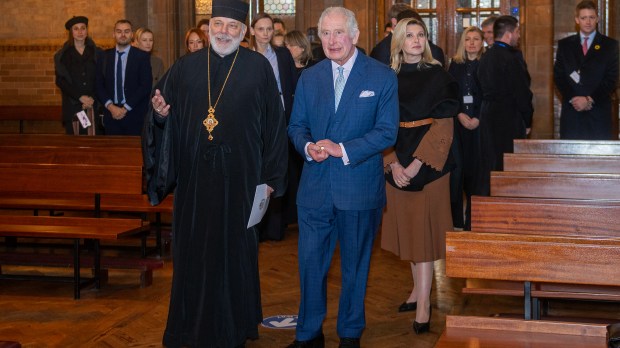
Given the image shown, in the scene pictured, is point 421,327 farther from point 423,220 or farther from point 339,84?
point 339,84

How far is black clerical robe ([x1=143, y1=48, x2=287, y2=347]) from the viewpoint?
17.9 ft

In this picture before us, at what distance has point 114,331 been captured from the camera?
19.9ft

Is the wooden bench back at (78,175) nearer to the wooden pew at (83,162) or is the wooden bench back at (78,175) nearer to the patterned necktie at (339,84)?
the wooden pew at (83,162)

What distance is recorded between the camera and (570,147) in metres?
7.48

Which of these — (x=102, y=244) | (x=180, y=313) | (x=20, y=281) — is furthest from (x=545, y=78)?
(x=180, y=313)

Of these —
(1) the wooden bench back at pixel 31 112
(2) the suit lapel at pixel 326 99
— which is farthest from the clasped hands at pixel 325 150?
(1) the wooden bench back at pixel 31 112

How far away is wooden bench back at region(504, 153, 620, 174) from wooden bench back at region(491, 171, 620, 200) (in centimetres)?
89

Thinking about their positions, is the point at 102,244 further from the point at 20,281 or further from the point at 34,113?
the point at 34,113

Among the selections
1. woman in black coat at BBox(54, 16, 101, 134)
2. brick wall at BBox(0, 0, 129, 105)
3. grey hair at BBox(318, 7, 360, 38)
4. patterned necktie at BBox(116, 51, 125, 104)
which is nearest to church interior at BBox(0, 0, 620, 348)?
patterned necktie at BBox(116, 51, 125, 104)

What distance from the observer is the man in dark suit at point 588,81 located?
32.3 ft

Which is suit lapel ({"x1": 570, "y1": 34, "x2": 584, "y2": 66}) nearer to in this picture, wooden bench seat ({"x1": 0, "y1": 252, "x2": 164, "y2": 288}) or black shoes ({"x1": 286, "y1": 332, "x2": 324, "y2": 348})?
wooden bench seat ({"x1": 0, "y1": 252, "x2": 164, "y2": 288})

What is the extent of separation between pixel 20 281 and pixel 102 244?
1.73m

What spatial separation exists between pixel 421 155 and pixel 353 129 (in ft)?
2.39

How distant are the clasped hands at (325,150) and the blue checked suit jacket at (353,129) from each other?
0.10m
